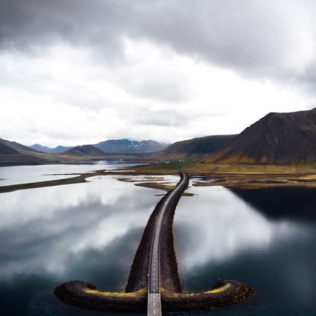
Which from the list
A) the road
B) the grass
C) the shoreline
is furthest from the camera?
the grass

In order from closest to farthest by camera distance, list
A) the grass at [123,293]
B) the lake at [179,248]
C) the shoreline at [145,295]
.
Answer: the shoreline at [145,295] < the grass at [123,293] < the lake at [179,248]

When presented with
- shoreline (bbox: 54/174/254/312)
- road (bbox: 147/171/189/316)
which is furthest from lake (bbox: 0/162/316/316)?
road (bbox: 147/171/189/316)

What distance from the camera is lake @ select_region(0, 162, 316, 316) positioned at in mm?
35000

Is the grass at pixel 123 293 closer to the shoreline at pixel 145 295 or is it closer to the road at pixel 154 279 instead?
the shoreline at pixel 145 295

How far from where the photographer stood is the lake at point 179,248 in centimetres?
3500

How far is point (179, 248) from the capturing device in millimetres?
51594

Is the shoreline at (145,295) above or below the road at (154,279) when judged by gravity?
below

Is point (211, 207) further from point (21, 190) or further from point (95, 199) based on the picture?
point (21, 190)

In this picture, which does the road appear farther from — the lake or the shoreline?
the lake

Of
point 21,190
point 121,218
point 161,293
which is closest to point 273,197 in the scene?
point 121,218

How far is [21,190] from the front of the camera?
12169 centimetres

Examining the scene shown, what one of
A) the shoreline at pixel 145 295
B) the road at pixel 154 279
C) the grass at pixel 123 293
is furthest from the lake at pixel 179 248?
the road at pixel 154 279

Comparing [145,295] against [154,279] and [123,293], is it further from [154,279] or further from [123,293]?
[123,293]

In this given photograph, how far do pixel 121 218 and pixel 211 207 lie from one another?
26797 mm
